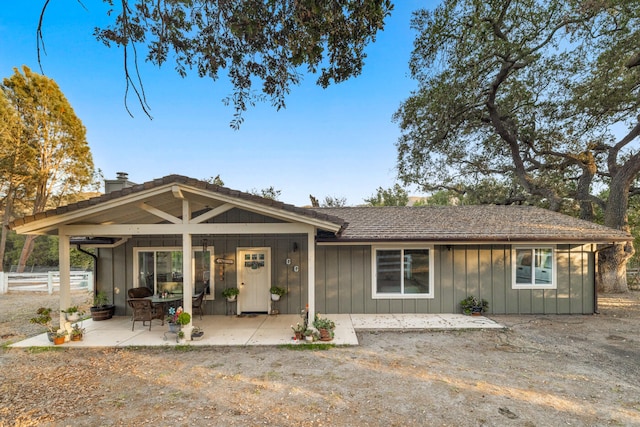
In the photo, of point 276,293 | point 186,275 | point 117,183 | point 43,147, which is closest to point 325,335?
point 276,293

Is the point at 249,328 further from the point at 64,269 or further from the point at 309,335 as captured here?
the point at 64,269

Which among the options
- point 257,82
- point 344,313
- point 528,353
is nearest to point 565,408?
point 528,353

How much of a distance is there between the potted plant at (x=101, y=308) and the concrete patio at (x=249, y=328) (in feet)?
0.54

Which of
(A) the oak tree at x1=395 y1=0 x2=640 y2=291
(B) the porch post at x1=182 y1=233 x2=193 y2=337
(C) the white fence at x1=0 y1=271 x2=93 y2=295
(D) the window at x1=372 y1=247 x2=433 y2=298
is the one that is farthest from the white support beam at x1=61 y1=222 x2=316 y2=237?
(C) the white fence at x1=0 y1=271 x2=93 y2=295

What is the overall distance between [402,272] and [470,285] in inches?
73.1

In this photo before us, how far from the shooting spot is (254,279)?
26.6 feet

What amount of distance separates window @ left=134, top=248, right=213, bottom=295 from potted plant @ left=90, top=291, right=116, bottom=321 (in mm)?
810

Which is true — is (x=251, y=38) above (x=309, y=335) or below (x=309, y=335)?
above

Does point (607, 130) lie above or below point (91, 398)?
above

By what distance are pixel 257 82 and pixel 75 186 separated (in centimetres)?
2217

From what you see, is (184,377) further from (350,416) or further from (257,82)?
(257,82)

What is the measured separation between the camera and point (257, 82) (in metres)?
4.34

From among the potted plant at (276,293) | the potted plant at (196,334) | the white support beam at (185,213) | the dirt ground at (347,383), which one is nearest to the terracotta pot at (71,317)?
the dirt ground at (347,383)

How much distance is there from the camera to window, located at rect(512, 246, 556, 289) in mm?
7922
